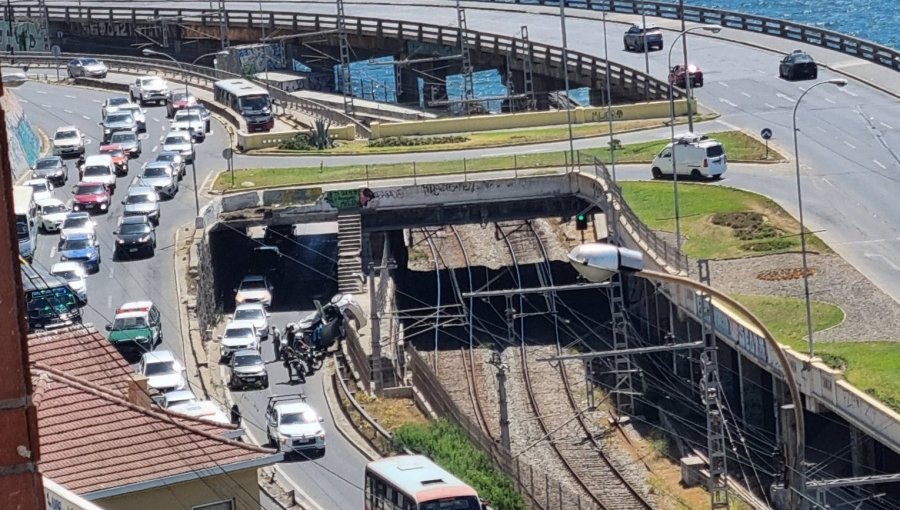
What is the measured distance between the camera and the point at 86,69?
108 m

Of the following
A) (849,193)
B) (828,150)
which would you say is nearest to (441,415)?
(849,193)

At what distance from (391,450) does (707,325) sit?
1329 cm

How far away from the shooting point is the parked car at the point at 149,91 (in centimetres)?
9950

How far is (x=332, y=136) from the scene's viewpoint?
87812 millimetres

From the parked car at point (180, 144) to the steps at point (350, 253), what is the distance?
1294 centimetres

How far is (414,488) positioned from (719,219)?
30980 mm

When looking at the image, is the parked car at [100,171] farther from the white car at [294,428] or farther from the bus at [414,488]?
the bus at [414,488]

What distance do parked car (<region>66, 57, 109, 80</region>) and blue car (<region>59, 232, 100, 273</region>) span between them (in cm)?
4439

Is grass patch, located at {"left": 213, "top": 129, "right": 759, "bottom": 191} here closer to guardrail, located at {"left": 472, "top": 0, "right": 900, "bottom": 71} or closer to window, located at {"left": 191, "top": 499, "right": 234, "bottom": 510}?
guardrail, located at {"left": 472, "top": 0, "right": 900, "bottom": 71}

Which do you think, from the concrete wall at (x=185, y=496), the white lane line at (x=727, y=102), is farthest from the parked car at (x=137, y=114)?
the concrete wall at (x=185, y=496)

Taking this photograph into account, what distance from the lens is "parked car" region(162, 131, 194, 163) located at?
8212 cm

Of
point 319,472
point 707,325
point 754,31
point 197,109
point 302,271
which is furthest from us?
point 754,31

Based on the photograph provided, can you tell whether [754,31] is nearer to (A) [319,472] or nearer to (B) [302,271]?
(B) [302,271]

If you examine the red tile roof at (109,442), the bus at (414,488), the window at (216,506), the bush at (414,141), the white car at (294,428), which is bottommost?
the bush at (414,141)
